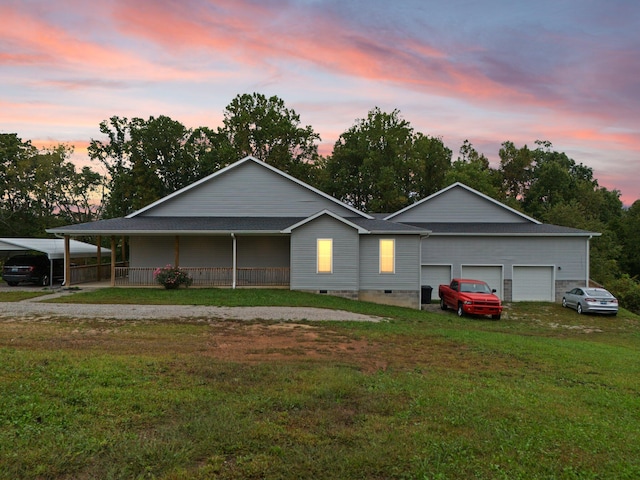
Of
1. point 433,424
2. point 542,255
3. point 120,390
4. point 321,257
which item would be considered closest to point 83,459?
point 120,390

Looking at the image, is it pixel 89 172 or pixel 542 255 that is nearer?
pixel 542 255

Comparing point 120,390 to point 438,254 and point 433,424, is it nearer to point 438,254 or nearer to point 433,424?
point 433,424

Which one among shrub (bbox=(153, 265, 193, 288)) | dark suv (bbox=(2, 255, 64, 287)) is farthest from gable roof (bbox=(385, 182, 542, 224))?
dark suv (bbox=(2, 255, 64, 287))

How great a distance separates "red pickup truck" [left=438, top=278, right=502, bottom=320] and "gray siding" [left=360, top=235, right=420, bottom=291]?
5.62 feet

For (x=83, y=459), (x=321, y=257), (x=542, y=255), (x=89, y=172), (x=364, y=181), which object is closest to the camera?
(x=83, y=459)

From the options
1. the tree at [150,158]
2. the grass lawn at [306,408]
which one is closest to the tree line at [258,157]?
the tree at [150,158]

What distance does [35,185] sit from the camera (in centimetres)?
4150

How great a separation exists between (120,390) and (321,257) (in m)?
14.3

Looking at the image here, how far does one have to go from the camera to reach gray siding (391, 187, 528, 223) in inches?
1026

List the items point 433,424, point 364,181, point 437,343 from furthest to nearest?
point 364,181
point 437,343
point 433,424

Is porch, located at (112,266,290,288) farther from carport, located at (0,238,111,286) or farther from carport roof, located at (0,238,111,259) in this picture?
carport roof, located at (0,238,111,259)

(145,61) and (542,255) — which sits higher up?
(145,61)

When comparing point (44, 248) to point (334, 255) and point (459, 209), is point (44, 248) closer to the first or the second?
point (334, 255)

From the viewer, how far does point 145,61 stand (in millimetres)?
18000
